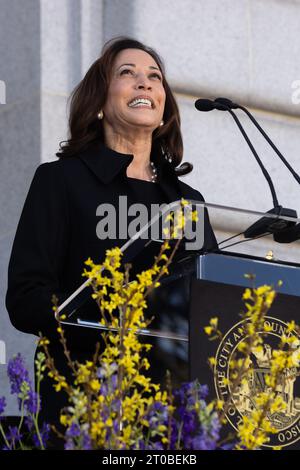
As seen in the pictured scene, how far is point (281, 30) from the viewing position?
6.84m

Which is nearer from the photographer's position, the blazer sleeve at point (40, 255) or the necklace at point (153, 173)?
the blazer sleeve at point (40, 255)

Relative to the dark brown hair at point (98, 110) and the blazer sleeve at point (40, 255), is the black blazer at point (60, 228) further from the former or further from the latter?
the dark brown hair at point (98, 110)

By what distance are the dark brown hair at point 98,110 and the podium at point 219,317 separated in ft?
4.77

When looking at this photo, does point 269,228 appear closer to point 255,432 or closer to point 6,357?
point 255,432

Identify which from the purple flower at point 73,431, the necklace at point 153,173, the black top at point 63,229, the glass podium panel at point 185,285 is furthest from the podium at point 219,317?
the necklace at point 153,173

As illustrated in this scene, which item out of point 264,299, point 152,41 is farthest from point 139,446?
point 152,41

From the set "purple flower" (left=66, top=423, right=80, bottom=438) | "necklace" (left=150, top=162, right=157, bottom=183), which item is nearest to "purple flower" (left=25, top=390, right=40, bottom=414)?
"purple flower" (left=66, top=423, right=80, bottom=438)

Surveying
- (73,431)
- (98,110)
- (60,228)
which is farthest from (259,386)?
(98,110)

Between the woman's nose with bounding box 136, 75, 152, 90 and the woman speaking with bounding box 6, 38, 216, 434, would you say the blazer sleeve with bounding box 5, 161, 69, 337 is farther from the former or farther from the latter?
the woman's nose with bounding box 136, 75, 152, 90

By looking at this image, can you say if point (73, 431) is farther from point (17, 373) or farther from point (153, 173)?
point (153, 173)

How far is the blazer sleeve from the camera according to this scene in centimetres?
376

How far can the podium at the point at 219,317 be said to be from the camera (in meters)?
3.04

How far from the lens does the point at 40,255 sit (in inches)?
157
